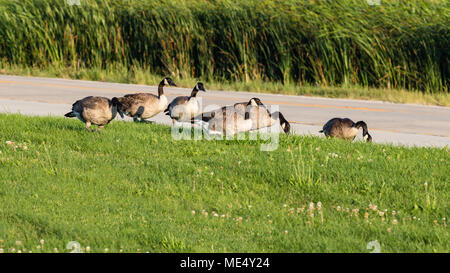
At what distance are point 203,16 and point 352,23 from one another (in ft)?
16.7

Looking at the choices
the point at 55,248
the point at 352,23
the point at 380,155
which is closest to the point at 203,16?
the point at 352,23

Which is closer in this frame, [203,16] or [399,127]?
[399,127]

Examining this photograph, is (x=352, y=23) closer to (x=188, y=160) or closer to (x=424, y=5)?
(x=424, y=5)

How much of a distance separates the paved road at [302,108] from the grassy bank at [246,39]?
6.72 feet

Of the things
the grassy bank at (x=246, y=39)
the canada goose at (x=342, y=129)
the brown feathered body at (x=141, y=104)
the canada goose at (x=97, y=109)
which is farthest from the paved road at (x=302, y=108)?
the canada goose at (x=97, y=109)

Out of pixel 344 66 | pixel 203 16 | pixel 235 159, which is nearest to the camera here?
pixel 235 159

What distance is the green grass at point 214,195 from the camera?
23.6 feet

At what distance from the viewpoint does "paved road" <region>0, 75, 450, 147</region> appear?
14981mm

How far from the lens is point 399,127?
1566 centimetres

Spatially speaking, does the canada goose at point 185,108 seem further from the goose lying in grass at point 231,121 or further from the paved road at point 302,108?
the paved road at point 302,108

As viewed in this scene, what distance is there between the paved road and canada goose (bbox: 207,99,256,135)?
2.49m

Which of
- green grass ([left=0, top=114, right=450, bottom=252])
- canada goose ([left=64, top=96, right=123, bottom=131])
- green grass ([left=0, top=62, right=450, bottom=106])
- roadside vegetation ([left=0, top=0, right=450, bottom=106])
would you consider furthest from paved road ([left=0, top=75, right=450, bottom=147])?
canada goose ([left=64, top=96, right=123, bottom=131])

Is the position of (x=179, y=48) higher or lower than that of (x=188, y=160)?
higher
